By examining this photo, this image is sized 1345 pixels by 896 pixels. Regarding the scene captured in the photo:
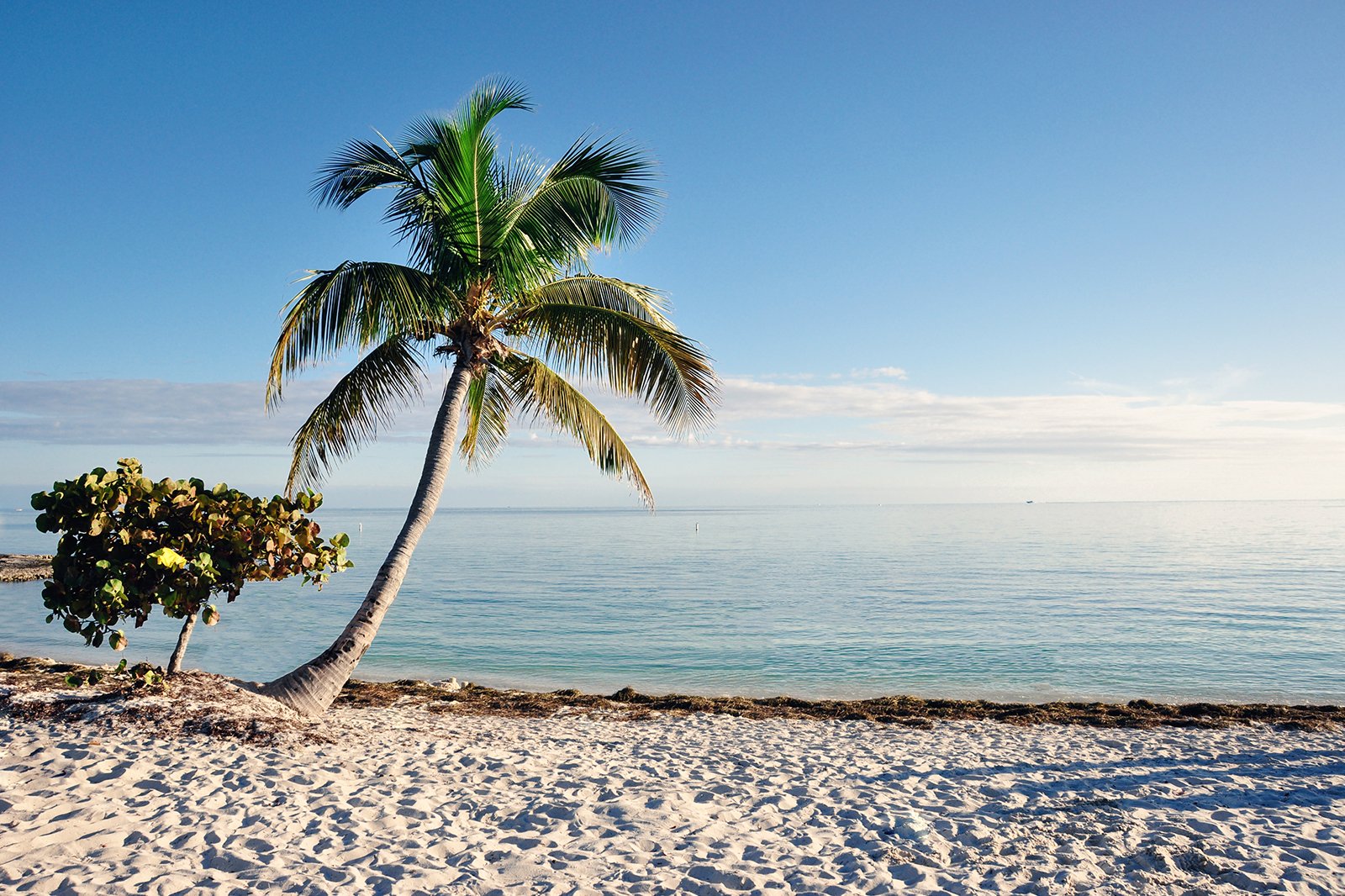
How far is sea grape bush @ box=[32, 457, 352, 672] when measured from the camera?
7.71 meters

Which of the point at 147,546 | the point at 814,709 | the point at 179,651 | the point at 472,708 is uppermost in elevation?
the point at 147,546

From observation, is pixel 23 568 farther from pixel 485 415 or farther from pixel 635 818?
pixel 635 818

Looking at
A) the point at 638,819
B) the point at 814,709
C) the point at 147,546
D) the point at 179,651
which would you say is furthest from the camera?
the point at 814,709

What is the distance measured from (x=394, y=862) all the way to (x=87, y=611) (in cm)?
490

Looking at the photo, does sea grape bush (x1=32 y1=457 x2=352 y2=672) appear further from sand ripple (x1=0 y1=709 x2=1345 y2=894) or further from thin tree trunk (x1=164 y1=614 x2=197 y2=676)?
sand ripple (x1=0 y1=709 x2=1345 y2=894)

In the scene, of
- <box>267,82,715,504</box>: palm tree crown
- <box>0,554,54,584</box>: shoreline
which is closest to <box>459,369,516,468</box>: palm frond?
<box>267,82,715,504</box>: palm tree crown

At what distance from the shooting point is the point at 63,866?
192 inches

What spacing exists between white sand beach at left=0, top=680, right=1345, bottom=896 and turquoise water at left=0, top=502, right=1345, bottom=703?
7.21 meters

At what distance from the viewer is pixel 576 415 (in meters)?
11.6

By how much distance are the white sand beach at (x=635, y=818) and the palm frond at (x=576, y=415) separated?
412cm

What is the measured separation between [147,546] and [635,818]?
576 centimetres

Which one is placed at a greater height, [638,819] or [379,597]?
[379,597]

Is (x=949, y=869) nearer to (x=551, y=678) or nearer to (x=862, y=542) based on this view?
(x=551, y=678)

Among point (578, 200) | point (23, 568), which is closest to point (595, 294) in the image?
point (578, 200)
